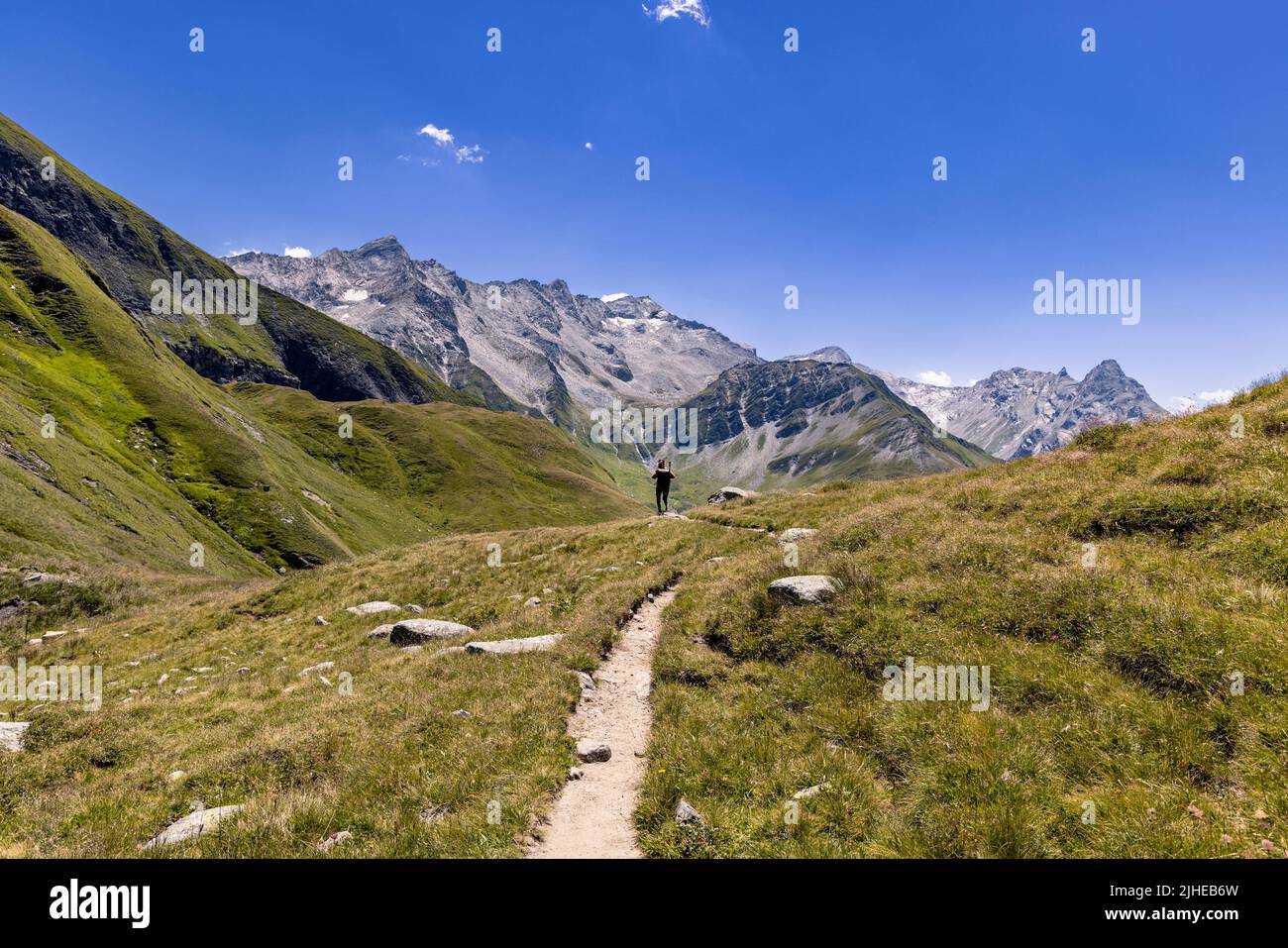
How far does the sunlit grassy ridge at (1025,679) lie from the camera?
6.93m

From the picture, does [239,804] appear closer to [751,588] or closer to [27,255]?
[751,588]

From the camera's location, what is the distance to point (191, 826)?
845 cm

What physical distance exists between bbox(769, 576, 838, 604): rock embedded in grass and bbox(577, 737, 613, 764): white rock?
6862 millimetres

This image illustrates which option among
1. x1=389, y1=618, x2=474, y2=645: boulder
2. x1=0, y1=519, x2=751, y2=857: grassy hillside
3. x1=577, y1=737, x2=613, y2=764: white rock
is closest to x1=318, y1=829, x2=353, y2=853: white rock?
x1=0, y1=519, x2=751, y2=857: grassy hillside

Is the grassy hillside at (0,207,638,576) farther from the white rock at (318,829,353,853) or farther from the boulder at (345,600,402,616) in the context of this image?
the white rock at (318,829,353,853)

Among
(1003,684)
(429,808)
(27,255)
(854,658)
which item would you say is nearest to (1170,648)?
(1003,684)

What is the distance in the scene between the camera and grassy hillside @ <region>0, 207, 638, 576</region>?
54.4m

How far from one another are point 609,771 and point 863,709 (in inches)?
191

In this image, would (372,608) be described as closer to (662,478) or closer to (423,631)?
(423,631)

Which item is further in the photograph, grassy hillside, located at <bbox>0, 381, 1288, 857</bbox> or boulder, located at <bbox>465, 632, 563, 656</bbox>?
boulder, located at <bbox>465, 632, 563, 656</bbox>

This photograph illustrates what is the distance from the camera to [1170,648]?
364 inches

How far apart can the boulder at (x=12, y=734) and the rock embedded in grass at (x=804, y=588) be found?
18.8m

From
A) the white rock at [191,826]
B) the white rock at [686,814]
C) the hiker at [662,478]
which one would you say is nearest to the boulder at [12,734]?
the white rock at [191,826]
